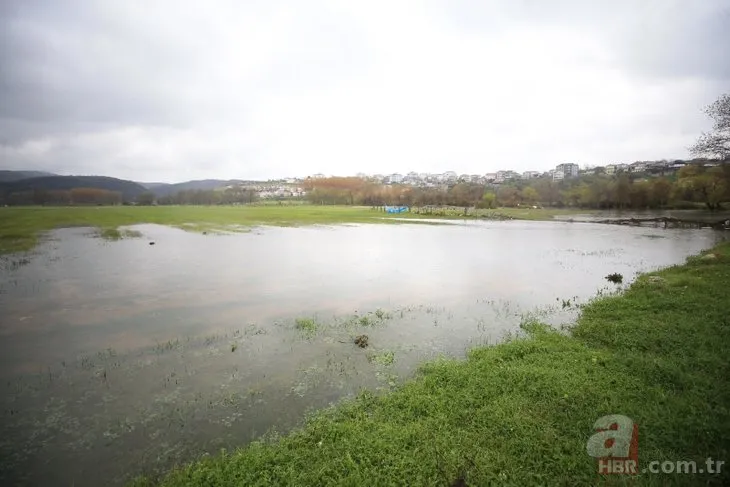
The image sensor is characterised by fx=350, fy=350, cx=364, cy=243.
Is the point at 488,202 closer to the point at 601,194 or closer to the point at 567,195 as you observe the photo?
the point at 567,195

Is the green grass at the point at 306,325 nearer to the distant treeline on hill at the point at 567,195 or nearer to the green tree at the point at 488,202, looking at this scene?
the distant treeline on hill at the point at 567,195

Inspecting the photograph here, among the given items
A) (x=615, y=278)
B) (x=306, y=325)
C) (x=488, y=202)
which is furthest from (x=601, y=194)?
(x=306, y=325)

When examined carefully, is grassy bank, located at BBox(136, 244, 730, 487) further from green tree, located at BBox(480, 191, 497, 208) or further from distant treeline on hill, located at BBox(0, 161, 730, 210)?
green tree, located at BBox(480, 191, 497, 208)

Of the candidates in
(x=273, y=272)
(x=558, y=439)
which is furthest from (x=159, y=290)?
(x=558, y=439)

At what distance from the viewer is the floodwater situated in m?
8.89

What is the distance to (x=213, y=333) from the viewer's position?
15.7 meters

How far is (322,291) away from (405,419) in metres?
14.5

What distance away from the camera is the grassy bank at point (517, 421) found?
23.3 ft

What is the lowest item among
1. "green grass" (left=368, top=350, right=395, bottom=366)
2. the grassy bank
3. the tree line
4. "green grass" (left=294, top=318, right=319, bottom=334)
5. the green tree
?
"green grass" (left=368, top=350, right=395, bottom=366)

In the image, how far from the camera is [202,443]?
337 inches

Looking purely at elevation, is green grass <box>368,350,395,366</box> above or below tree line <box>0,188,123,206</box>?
below

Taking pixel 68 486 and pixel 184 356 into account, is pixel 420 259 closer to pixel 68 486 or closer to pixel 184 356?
pixel 184 356

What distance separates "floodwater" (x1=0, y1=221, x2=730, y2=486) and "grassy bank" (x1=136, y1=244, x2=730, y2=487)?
4.18ft

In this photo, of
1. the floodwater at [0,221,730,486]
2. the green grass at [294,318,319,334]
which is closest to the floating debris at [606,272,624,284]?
the floodwater at [0,221,730,486]
